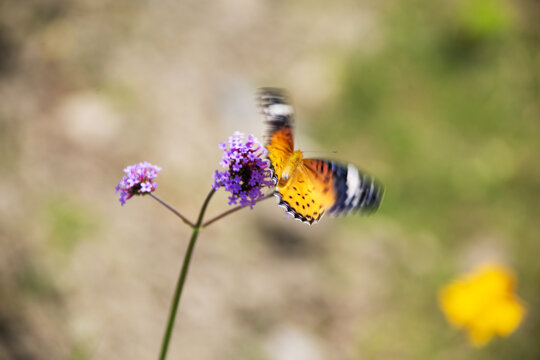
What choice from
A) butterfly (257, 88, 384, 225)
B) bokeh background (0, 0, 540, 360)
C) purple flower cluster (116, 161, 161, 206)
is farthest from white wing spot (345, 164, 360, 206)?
bokeh background (0, 0, 540, 360)

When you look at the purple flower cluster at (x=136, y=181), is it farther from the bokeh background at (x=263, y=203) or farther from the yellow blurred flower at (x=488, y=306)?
the yellow blurred flower at (x=488, y=306)

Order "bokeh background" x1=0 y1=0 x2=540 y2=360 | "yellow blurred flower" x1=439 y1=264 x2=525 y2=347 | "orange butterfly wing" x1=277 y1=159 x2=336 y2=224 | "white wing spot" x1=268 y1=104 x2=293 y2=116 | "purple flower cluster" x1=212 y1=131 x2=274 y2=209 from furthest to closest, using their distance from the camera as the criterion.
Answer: "bokeh background" x1=0 y1=0 x2=540 y2=360, "yellow blurred flower" x1=439 y1=264 x2=525 y2=347, "white wing spot" x1=268 y1=104 x2=293 y2=116, "orange butterfly wing" x1=277 y1=159 x2=336 y2=224, "purple flower cluster" x1=212 y1=131 x2=274 y2=209

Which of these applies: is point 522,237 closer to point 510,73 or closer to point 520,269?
point 520,269

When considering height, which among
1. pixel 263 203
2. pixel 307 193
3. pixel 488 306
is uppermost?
pixel 263 203

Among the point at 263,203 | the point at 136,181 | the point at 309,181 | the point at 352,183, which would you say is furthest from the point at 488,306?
Answer: the point at 136,181

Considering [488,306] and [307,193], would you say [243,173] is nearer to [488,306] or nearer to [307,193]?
[307,193]

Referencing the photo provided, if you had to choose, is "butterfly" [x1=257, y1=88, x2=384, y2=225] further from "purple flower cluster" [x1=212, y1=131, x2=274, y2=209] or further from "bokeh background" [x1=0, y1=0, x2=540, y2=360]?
"bokeh background" [x1=0, y1=0, x2=540, y2=360]

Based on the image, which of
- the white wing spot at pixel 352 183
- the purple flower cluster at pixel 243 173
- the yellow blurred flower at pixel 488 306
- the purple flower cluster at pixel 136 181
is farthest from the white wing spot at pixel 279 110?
the yellow blurred flower at pixel 488 306
